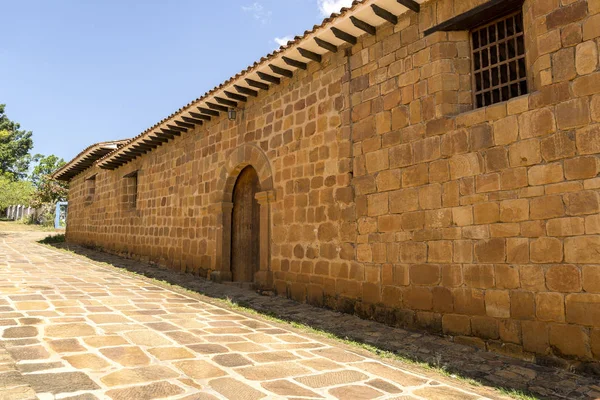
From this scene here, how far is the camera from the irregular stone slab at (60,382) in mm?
2764

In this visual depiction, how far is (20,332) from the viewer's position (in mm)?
4094

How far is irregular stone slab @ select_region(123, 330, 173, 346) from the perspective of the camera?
13.3 feet

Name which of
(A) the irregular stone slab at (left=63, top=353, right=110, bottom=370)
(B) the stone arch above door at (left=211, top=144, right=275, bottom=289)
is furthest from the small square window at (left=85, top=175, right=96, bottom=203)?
(A) the irregular stone slab at (left=63, top=353, right=110, bottom=370)

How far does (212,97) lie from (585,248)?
6.94m

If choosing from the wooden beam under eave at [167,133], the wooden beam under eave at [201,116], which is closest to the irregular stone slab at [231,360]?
the wooden beam under eave at [201,116]

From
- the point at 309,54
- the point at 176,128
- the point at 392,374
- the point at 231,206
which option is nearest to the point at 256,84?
the point at 309,54

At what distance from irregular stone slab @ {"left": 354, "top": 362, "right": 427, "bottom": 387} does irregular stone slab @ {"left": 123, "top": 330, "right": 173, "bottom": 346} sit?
188cm

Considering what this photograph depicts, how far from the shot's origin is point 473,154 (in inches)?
188

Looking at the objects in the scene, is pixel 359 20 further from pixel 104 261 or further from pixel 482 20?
pixel 104 261

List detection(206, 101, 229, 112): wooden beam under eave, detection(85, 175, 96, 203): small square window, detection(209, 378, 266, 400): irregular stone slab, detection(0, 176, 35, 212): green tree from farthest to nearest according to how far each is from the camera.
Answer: detection(0, 176, 35, 212): green tree < detection(85, 175, 96, 203): small square window < detection(206, 101, 229, 112): wooden beam under eave < detection(209, 378, 266, 400): irregular stone slab

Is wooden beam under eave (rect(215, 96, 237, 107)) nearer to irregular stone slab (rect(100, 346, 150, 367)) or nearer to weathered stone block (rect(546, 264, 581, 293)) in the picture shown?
irregular stone slab (rect(100, 346, 150, 367))

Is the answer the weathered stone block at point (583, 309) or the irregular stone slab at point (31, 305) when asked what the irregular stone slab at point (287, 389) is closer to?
the weathered stone block at point (583, 309)

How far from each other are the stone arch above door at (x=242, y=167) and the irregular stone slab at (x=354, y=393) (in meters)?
5.06

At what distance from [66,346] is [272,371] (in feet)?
6.09
